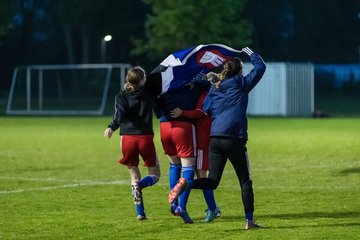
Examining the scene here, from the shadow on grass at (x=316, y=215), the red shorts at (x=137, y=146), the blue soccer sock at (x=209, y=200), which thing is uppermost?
the red shorts at (x=137, y=146)

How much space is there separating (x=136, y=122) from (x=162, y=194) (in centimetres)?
360

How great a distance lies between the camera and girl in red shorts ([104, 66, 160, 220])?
1398cm

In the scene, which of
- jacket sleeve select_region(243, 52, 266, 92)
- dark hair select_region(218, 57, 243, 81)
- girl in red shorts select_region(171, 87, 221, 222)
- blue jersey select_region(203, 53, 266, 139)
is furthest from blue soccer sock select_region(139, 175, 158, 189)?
jacket sleeve select_region(243, 52, 266, 92)

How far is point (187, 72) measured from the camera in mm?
14281

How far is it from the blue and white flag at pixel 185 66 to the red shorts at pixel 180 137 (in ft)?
1.46

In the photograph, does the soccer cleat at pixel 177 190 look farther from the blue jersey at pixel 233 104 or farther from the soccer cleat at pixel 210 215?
the soccer cleat at pixel 210 215

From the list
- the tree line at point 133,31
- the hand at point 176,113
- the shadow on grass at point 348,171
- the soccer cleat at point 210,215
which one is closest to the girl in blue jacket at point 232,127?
the hand at point 176,113

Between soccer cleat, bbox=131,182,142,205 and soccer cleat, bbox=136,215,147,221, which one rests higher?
soccer cleat, bbox=131,182,142,205

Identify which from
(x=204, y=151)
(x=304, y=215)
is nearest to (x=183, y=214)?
(x=204, y=151)

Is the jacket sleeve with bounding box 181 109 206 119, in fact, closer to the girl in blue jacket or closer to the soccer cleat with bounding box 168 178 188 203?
the girl in blue jacket

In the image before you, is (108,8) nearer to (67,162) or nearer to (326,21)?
(326,21)

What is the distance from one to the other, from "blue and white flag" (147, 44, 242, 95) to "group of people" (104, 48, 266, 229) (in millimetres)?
109

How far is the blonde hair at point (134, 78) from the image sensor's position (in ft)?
45.8

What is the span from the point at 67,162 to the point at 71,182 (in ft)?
15.5
